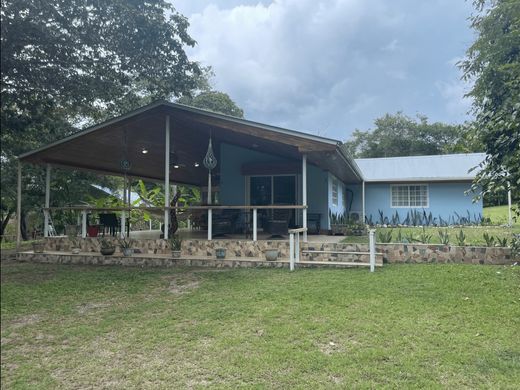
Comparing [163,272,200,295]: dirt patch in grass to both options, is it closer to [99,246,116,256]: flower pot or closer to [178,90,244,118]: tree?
[99,246,116,256]: flower pot

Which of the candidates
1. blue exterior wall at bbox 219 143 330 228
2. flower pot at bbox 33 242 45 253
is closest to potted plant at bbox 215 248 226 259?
blue exterior wall at bbox 219 143 330 228

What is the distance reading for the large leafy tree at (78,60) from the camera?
174 inches

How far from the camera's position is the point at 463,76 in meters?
6.87

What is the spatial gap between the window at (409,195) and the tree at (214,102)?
16.0 metres

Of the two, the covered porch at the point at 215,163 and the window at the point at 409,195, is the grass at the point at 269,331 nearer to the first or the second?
the covered porch at the point at 215,163

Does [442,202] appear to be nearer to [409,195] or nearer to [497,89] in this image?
[409,195]

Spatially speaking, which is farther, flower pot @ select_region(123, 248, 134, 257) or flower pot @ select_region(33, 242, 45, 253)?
flower pot @ select_region(33, 242, 45, 253)

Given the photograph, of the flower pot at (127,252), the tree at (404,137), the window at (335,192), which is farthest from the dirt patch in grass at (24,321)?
the tree at (404,137)

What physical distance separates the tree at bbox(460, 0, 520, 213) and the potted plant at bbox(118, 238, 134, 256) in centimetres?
674

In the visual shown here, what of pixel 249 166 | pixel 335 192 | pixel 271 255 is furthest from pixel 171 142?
pixel 335 192

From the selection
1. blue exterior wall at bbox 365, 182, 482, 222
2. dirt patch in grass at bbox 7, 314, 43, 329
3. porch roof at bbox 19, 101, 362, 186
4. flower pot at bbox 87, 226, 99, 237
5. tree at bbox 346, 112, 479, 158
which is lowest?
dirt patch in grass at bbox 7, 314, 43, 329

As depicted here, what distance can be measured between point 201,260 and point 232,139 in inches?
170

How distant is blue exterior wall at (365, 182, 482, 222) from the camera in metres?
15.9

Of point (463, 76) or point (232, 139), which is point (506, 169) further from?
point (232, 139)
